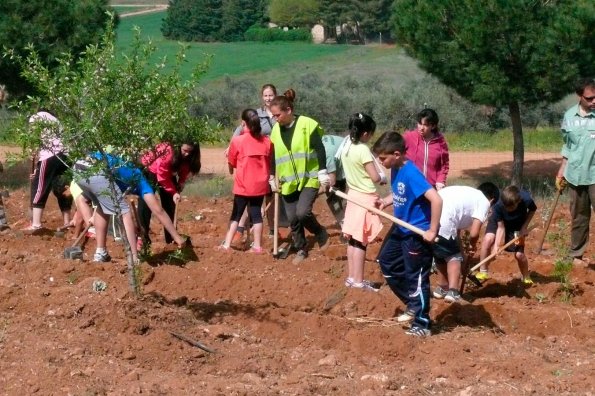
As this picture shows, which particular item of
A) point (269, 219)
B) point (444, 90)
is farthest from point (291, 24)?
point (269, 219)

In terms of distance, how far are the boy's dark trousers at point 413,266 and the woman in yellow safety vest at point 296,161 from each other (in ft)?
8.08

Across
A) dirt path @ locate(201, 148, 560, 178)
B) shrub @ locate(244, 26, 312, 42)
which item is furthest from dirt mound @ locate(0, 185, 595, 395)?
shrub @ locate(244, 26, 312, 42)

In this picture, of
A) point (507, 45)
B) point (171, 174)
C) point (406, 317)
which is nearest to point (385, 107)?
point (507, 45)

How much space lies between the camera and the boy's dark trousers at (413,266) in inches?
312

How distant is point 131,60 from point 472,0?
9474mm

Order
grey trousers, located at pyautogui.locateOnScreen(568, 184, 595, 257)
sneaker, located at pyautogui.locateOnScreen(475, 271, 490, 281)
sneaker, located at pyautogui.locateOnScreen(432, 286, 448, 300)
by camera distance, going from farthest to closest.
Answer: grey trousers, located at pyautogui.locateOnScreen(568, 184, 595, 257)
sneaker, located at pyautogui.locateOnScreen(475, 271, 490, 281)
sneaker, located at pyautogui.locateOnScreen(432, 286, 448, 300)

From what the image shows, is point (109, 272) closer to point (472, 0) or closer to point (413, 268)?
point (413, 268)

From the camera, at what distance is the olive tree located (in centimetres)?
738

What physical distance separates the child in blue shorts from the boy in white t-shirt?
799mm

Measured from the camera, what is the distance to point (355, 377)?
273 inches

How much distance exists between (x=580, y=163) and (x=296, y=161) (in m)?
2.67

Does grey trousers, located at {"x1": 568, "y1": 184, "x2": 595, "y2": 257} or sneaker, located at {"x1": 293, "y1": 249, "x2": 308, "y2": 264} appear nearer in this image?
grey trousers, located at {"x1": 568, "y1": 184, "x2": 595, "y2": 257}

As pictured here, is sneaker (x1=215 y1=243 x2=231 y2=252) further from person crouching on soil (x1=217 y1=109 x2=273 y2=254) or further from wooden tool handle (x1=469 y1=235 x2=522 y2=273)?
wooden tool handle (x1=469 y1=235 x2=522 y2=273)

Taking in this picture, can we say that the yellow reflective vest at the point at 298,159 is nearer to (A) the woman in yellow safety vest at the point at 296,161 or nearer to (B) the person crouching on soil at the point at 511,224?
(A) the woman in yellow safety vest at the point at 296,161
